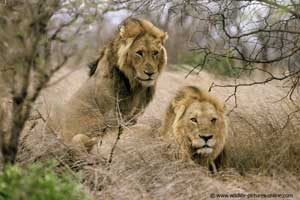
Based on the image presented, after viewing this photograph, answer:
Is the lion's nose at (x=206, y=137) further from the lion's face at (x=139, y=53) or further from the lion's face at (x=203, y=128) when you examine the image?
the lion's face at (x=139, y=53)

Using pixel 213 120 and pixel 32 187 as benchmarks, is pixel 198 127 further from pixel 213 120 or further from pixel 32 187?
pixel 32 187

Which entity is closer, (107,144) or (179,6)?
(107,144)

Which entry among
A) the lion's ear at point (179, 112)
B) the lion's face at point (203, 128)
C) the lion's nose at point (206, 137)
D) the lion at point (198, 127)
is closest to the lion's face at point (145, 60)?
the lion at point (198, 127)

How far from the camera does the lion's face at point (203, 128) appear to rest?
7.04m

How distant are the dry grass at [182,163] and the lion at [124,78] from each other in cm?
33

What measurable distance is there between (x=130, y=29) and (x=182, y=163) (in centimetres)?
184

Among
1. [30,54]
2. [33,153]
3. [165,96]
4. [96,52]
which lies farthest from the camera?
[165,96]

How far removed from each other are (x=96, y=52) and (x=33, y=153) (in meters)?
2.02

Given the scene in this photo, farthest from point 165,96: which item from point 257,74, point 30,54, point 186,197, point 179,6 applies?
point 30,54

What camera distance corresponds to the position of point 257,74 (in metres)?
11.0

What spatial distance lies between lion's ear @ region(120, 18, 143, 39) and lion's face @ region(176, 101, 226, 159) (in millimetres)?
1122

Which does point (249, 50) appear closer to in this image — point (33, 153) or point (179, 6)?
point (179, 6)

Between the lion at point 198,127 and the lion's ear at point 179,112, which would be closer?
the lion at point 198,127

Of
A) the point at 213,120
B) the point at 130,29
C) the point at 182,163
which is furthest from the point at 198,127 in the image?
the point at 130,29
